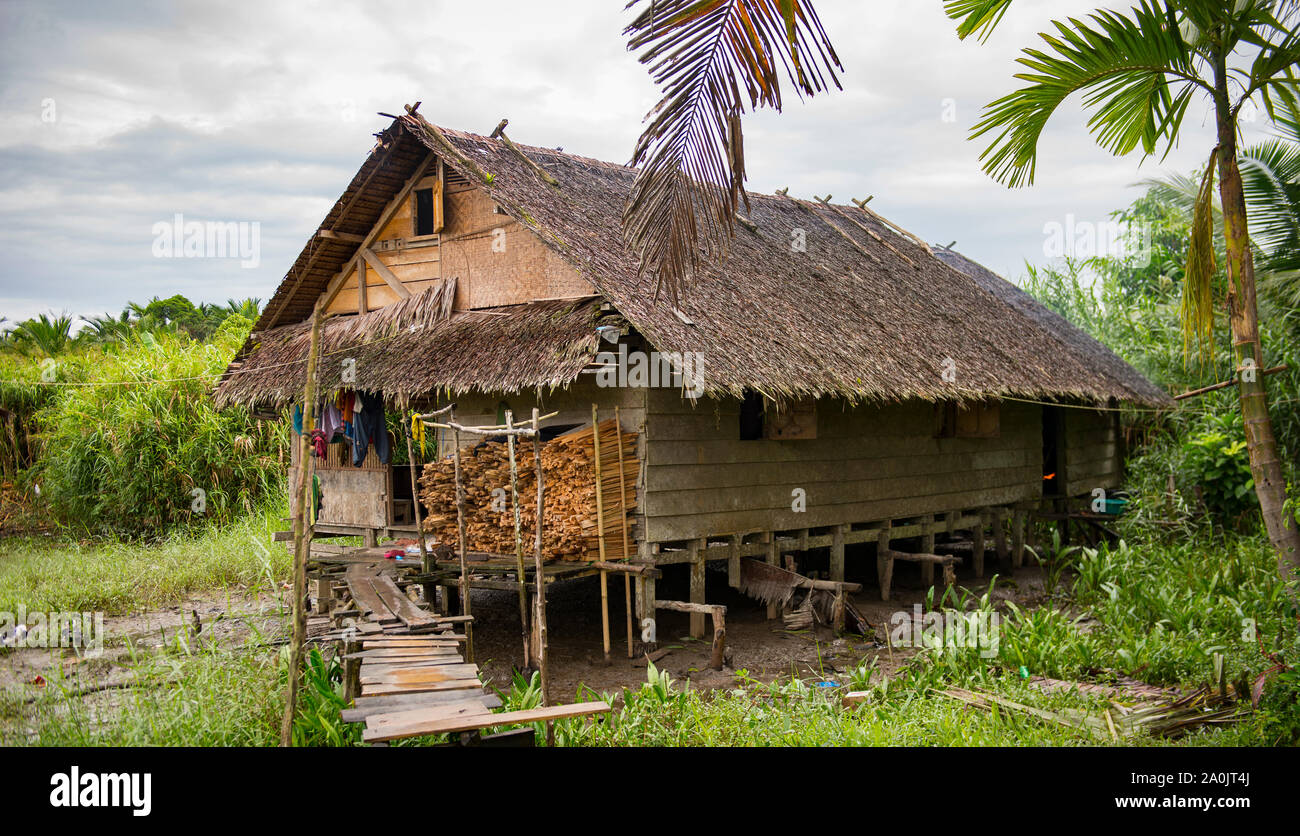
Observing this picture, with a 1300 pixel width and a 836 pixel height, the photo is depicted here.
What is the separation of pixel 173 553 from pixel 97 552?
47.8 inches

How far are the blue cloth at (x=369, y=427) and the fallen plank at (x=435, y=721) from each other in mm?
5968

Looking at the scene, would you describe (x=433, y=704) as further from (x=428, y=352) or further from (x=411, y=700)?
(x=428, y=352)

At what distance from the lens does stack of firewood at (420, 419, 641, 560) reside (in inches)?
331

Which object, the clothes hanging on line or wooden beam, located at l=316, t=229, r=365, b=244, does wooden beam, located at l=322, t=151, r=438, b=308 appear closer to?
→ wooden beam, located at l=316, t=229, r=365, b=244

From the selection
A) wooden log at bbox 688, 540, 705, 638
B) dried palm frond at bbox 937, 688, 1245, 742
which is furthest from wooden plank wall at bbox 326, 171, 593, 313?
dried palm frond at bbox 937, 688, 1245, 742

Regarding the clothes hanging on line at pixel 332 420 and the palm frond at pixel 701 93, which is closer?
the palm frond at pixel 701 93

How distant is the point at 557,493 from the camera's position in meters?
8.59

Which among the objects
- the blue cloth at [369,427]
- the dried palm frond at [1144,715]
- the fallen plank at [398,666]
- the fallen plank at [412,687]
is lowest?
the dried palm frond at [1144,715]

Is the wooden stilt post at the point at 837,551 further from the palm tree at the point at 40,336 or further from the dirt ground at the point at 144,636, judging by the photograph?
the palm tree at the point at 40,336

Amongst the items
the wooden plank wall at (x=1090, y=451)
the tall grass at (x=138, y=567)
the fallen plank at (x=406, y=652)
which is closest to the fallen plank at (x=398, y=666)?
the fallen plank at (x=406, y=652)

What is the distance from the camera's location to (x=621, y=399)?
337 inches

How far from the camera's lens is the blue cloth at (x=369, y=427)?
1024 cm
